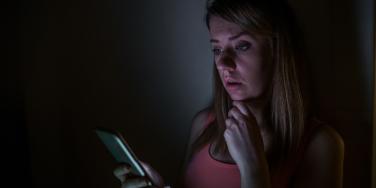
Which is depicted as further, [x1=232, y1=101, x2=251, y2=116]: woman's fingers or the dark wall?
the dark wall

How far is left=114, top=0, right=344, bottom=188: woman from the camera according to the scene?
0.87 m

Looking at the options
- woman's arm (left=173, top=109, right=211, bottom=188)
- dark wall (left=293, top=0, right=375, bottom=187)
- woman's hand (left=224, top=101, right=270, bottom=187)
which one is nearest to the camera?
woman's hand (left=224, top=101, right=270, bottom=187)

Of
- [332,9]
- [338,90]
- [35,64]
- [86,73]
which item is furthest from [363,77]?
[35,64]

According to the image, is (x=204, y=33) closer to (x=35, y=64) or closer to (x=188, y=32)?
(x=188, y=32)

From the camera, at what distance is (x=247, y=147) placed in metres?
0.84

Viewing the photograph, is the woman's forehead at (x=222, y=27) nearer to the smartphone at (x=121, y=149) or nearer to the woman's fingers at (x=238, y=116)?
the woman's fingers at (x=238, y=116)

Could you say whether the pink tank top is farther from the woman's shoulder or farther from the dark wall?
the dark wall

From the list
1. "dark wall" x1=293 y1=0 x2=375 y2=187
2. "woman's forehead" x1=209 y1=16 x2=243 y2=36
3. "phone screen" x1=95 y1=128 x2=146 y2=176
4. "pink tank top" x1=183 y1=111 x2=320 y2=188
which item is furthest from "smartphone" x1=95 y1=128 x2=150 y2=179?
"dark wall" x1=293 y1=0 x2=375 y2=187

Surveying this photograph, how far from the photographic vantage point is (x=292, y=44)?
0.92 meters

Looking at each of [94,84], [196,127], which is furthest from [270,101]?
[94,84]

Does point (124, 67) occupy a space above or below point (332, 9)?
below

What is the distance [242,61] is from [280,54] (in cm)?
8

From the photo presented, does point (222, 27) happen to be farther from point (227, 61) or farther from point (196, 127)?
point (196, 127)

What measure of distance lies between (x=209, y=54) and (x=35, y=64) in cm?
46
